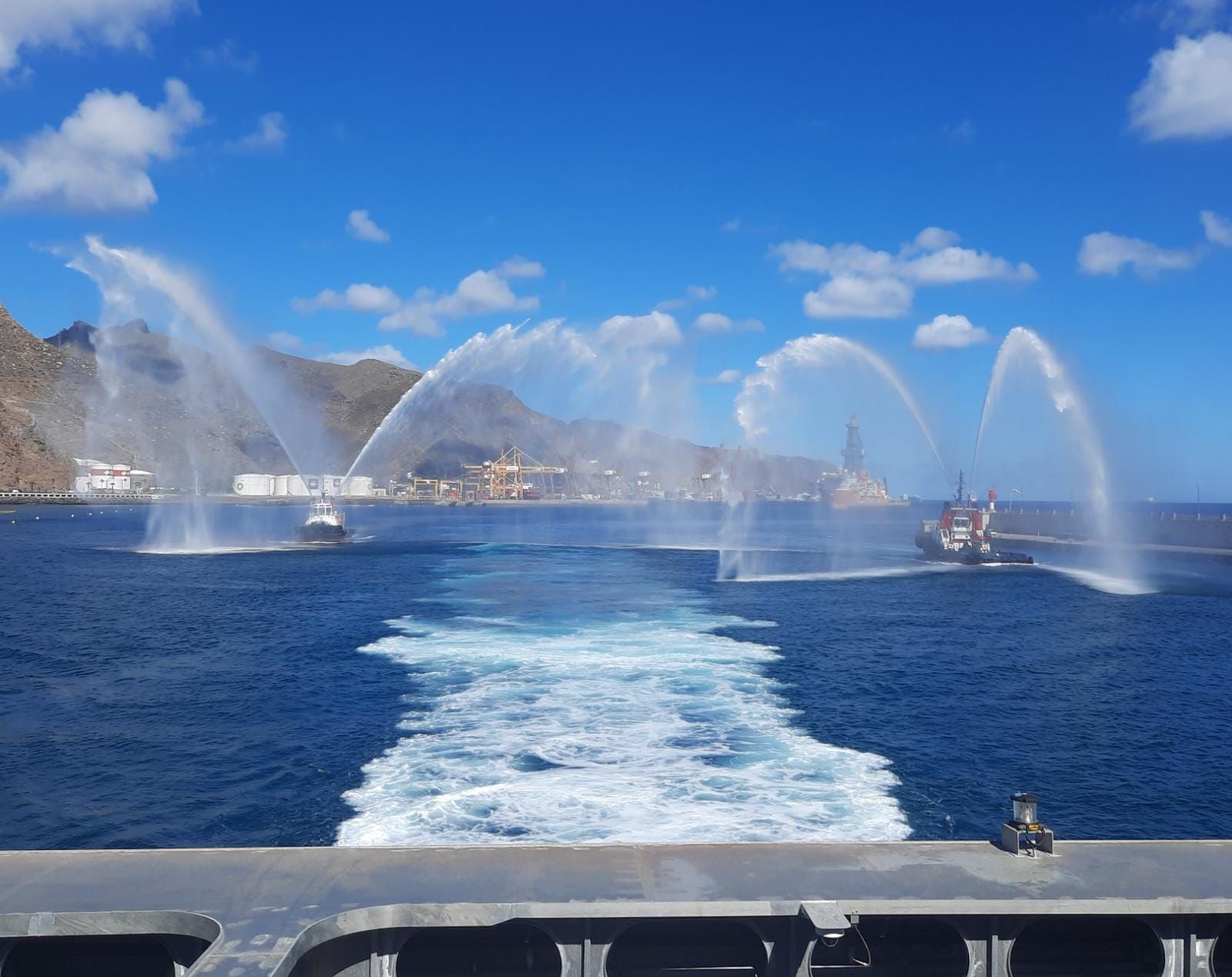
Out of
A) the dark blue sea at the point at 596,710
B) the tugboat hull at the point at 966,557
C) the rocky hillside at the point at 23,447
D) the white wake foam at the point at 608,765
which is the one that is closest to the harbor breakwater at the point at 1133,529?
the tugboat hull at the point at 966,557

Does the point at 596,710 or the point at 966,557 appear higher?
the point at 966,557

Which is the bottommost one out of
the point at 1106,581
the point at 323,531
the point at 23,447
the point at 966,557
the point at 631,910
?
the point at 323,531

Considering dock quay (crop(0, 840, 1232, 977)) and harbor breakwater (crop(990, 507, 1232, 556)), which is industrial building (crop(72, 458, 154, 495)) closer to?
harbor breakwater (crop(990, 507, 1232, 556))

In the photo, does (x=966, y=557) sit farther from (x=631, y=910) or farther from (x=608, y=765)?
(x=631, y=910)

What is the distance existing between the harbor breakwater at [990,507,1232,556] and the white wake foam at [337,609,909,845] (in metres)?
71.4

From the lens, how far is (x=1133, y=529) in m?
99.9

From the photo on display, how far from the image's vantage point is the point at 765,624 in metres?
41.2

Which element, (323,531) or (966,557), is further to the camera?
(323,531)

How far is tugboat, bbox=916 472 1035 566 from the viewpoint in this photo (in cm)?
7694

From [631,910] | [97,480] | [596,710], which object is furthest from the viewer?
[97,480]

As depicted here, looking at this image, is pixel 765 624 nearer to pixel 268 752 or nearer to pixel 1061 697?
pixel 1061 697

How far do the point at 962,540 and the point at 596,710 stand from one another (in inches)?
2440

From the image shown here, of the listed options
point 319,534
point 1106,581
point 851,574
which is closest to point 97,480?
point 319,534

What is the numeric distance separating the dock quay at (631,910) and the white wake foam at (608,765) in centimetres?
520
